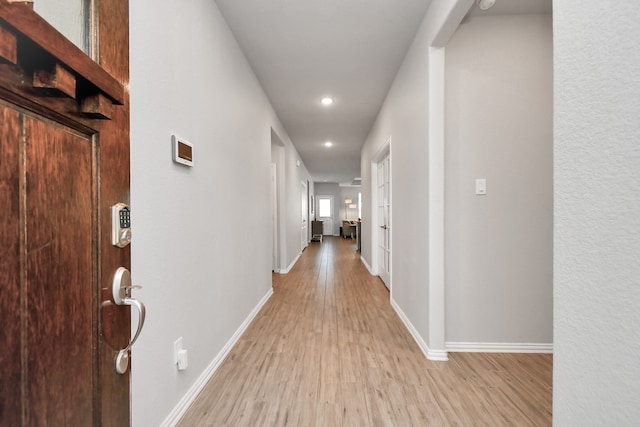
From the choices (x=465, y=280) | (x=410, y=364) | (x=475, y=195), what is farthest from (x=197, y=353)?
(x=475, y=195)

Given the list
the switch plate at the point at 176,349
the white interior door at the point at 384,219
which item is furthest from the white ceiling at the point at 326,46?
the switch plate at the point at 176,349

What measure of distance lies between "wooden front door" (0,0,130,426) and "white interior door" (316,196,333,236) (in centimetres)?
1286

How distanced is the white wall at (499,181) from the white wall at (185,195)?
5.51ft

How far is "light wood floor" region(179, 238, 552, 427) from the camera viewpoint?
5.06 feet

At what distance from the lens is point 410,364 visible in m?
2.07

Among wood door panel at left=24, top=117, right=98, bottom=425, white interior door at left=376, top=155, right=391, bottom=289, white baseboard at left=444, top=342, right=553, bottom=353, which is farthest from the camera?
white interior door at left=376, top=155, right=391, bottom=289

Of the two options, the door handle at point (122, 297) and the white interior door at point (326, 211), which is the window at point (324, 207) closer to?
the white interior door at point (326, 211)

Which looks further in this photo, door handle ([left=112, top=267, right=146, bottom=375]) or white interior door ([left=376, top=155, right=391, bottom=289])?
white interior door ([left=376, top=155, right=391, bottom=289])

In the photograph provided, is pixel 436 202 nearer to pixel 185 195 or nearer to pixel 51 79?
pixel 185 195

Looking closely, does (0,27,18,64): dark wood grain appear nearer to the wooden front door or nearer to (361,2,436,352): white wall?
the wooden front door

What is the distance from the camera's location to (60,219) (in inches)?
21.9

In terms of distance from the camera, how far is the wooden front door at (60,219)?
461 mm

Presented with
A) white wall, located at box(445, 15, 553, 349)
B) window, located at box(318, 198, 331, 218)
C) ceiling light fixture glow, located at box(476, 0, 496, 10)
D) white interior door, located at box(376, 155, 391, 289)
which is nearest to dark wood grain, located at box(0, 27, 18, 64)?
white wall, located at box(445, 15, 553, 349)
